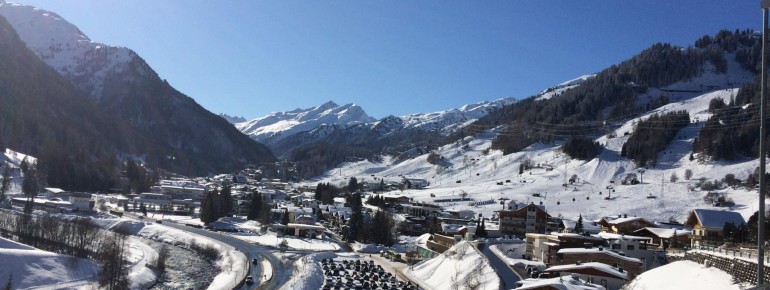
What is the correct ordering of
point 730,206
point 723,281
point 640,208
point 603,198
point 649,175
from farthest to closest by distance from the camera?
point 649,175
point 603,198
point 640,208
point 730,206
point 723,281

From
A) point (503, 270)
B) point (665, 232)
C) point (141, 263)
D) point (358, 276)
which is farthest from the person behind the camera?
point (141, 263)

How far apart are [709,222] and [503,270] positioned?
56.9 feet

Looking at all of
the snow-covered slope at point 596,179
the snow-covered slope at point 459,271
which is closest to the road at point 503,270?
the snow-covered slope at point 459,271

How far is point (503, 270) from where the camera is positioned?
136ft

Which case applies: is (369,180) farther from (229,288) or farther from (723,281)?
(723,281)

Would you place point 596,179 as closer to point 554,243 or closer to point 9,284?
point 554,243

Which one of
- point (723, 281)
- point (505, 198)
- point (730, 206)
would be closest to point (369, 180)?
point (505, 198)

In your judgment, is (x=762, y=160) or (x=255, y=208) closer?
(x=762, y=160)

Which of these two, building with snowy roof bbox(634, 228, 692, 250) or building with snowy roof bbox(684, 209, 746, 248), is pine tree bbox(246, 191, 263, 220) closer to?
building with snowy roof bbox(634, 228, 692, 250)

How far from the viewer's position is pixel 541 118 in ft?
650

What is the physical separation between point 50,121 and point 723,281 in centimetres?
17399

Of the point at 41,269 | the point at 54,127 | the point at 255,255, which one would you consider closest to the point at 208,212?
the point at 255,255

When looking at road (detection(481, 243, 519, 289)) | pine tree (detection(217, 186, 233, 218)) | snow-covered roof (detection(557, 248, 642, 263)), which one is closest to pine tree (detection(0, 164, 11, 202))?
pine tree (detection(217, 186, 233, 218))

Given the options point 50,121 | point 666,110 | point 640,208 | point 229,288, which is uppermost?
point 666,110
